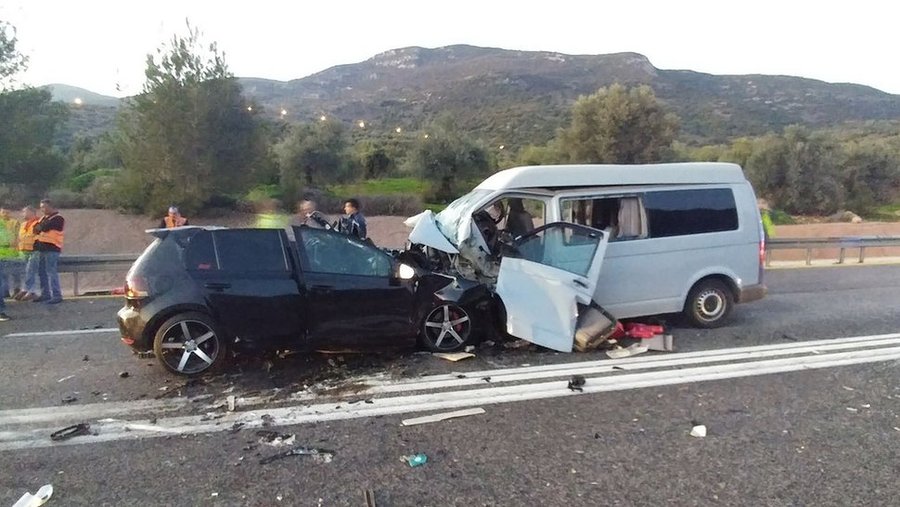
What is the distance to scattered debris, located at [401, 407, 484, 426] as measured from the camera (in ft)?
15.9

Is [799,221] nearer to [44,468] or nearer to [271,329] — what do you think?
[271,329]

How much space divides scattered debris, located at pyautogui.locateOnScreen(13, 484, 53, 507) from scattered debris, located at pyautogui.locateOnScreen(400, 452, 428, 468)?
208 cm

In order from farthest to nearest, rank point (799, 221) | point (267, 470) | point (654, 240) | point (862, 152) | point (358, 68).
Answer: point (358, 68)
point (862, 152)
point (799, 221)
point (654, 240)
point (267, 470)

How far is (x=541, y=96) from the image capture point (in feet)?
294

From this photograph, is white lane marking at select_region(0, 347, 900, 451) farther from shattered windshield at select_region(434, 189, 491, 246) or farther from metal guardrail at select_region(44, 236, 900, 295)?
metal guardrail at select_region(44, 236, 900, 295)

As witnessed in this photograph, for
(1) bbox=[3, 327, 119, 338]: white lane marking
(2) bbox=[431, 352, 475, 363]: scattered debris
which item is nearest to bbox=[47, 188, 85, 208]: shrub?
(1) bbox=[3, 327, 119, 338]: white lane marking

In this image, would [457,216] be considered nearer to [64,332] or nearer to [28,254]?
[64,332]

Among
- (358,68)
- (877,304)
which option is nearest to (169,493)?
(877,304)

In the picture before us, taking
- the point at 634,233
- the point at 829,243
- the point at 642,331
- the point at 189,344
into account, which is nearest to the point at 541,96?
the point at 829,243

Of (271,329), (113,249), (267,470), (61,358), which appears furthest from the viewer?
(113,249)

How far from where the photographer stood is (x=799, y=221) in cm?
3334

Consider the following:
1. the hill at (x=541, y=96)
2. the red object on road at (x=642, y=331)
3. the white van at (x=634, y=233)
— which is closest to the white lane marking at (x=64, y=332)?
the white van at (x=634, y=233)

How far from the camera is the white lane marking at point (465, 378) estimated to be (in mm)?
5086

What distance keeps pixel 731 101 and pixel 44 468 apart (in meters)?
98.5
